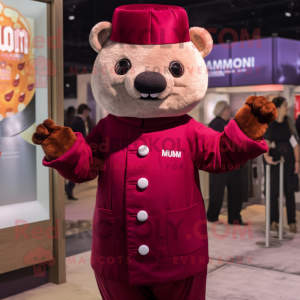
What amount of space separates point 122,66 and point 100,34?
8.9 inches

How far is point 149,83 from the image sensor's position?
5.45ft

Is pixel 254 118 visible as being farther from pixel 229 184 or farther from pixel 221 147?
pixel 229 184

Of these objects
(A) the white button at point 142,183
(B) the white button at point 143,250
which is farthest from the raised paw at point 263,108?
(B) the white button at point 143,250

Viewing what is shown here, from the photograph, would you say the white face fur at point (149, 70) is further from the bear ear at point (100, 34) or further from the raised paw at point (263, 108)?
the raised paw at point (263, 108)

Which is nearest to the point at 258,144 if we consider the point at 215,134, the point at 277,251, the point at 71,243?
the point at 215,134

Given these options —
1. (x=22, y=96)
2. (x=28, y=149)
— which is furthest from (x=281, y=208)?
(x=22, y=96)

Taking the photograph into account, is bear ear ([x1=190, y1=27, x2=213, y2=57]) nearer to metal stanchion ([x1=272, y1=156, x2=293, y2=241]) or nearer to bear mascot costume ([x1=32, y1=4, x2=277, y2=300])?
bear mascot costume ([x1=32, y1=4, x2=277, y2=300])

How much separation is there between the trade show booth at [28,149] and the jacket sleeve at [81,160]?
51.6 inches

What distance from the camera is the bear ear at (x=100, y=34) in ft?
6.15

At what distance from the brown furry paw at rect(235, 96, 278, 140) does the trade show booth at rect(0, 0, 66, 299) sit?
6.08 ft

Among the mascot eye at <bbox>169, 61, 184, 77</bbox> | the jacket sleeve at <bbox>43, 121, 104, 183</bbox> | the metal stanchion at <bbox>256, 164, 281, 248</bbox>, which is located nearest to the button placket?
the jacket sleeve at <bbox>43, 121, 104, 183</bbox>

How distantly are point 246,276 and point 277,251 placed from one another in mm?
755

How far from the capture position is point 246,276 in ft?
11.2

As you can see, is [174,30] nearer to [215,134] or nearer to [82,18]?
[215,134]
